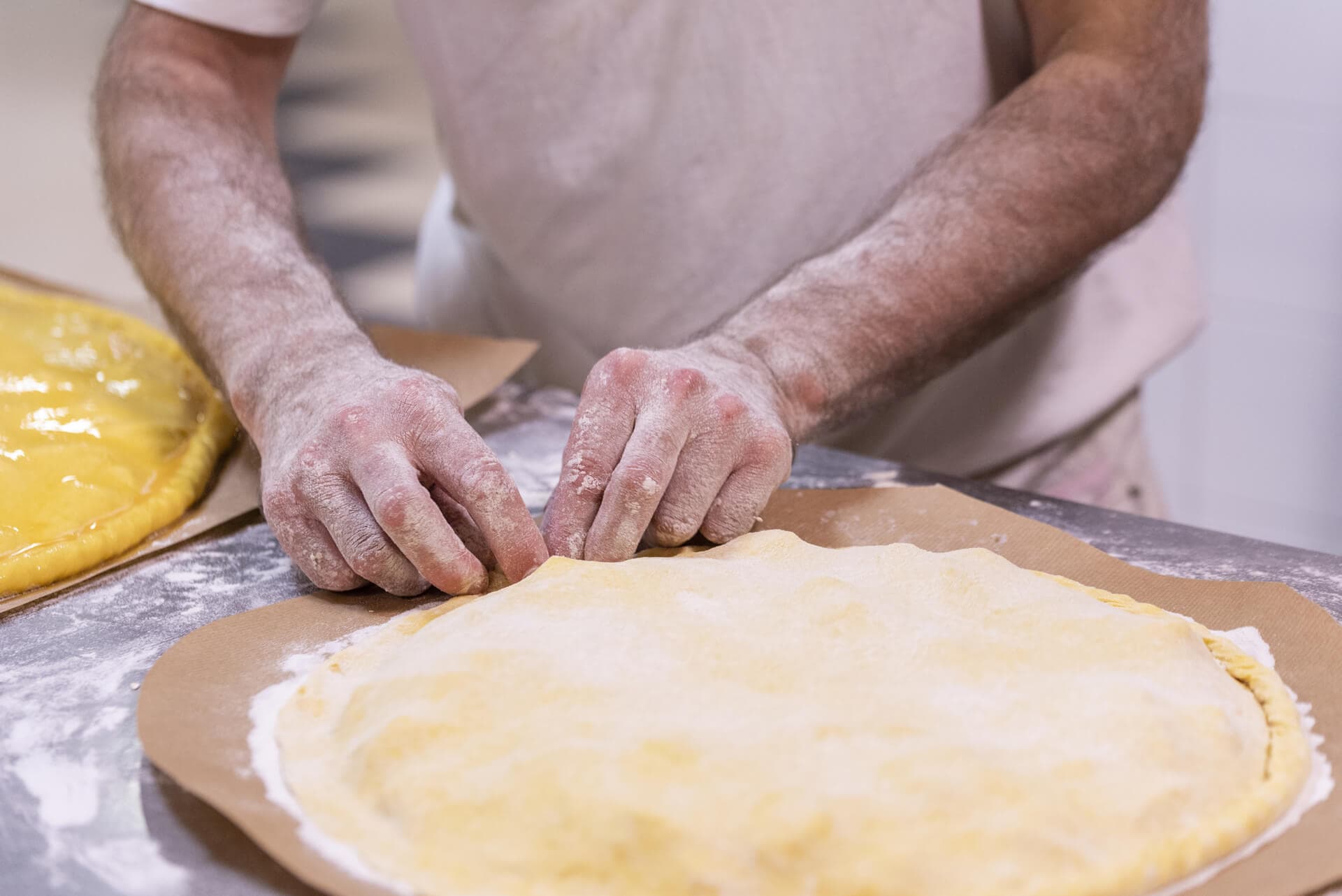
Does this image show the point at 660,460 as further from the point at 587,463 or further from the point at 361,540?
the point at 361,540

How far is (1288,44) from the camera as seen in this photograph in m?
2.97

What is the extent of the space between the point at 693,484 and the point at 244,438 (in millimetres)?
786

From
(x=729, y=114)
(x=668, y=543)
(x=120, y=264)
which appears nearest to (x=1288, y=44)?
(x=729, y=114)

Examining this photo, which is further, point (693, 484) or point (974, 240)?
point (974, 240)

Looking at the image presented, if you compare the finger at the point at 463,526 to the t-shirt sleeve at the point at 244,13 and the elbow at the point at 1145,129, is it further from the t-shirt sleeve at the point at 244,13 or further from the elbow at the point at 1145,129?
the t-shirt sleeve at the point at 244,13

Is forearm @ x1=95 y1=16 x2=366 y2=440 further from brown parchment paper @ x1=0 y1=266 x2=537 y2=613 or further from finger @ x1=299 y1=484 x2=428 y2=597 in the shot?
finger @ x1=299 y1=484 x2=428 y2=597

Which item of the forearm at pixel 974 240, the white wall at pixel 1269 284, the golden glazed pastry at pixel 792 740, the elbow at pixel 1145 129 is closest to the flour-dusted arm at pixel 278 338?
the golden glazed pastry at pixel 792 740

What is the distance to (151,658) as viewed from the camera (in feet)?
3.78

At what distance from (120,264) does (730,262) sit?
4942mm

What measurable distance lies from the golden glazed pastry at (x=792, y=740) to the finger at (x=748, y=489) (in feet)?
0.48

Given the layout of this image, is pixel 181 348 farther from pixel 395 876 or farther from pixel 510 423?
pixel 395 876

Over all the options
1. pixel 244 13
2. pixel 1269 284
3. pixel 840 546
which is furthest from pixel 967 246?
pixel 1269 284

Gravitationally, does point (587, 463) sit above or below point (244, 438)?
above

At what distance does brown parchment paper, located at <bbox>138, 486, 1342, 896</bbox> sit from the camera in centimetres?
82
